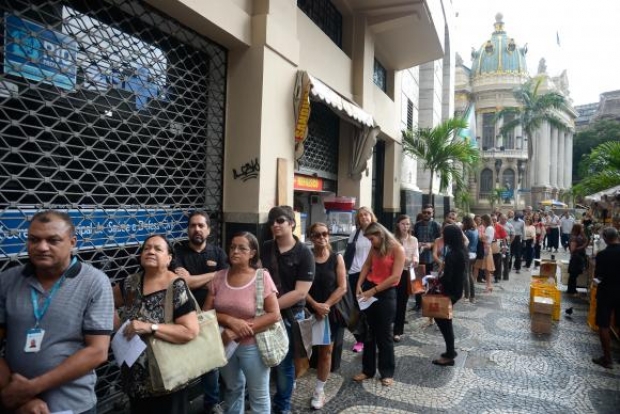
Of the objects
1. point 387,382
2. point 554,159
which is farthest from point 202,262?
point 554,159

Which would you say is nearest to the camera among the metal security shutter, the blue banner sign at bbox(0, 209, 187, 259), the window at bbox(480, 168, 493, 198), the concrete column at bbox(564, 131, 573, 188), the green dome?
the blue banner sign at bbox(0, 209, 187, 259)

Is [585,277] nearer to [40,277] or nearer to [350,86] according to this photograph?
[350,86]

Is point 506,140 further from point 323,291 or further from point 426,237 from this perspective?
point 323,291

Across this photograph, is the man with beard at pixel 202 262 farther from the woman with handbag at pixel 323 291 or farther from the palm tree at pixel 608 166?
the palm tree at pixel 608 166

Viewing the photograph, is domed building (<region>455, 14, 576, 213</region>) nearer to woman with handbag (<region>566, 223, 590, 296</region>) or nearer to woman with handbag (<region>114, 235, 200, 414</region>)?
woman with handbag (<region>566, 223, 590, 296</region>)

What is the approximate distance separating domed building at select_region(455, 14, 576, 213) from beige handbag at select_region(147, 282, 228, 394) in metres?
55.0

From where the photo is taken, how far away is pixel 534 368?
4918 millimetres

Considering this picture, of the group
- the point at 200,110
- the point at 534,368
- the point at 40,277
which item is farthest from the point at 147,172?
the point at 534,368

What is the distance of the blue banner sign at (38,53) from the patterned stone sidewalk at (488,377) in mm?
3681

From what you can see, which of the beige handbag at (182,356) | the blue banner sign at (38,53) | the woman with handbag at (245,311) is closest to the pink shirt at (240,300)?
the woman with handbag at (245,311)

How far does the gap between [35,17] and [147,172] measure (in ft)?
5.45

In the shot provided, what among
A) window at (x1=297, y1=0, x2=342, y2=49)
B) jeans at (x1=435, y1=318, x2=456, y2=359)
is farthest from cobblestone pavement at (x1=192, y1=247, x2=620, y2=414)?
window at (x1=297, y1=0, x2=342, y2=49)

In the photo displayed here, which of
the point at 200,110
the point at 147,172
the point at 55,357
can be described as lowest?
the point at 55,357

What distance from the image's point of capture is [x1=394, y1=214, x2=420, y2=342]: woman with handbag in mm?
5938
